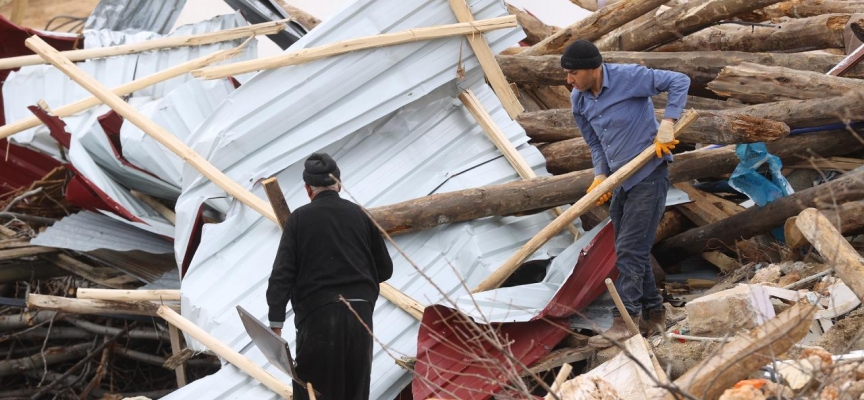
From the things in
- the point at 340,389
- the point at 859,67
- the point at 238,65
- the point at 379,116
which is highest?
the point at 238,65

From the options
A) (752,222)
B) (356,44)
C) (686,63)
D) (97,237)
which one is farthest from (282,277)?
(686,63)

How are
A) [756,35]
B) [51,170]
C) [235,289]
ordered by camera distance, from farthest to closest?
Result: [51,170], [756,35], [235,289]

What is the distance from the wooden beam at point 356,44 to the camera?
7.01 m

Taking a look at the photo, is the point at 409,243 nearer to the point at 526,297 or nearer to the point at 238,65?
the point at 526,297

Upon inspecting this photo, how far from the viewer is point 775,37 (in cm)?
790

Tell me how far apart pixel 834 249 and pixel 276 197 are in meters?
2.77

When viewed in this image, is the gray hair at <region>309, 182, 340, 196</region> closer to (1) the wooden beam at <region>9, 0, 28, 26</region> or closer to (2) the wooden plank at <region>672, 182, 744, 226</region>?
(2) the wooden plank at <region>672, 182, 744, 226</region>

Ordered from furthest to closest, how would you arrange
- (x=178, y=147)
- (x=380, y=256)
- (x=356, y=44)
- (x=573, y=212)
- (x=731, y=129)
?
1. (x=356, y=44)
2. (x=178, y=147)
3. (x=731, y=129)
4. (x=573, y=212)
5. (x=380, y=256)

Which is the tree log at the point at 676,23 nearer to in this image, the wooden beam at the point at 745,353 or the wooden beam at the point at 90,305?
the wooden beam at the point at 745,353

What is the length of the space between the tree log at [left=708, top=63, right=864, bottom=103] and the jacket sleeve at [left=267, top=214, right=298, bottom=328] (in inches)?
118

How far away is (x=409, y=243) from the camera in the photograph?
6789 millimetres

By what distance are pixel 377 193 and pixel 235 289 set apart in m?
1.19

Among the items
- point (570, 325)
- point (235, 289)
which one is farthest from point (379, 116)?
point (570, 325)

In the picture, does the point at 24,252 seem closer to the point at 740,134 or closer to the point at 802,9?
the point at 740,134
